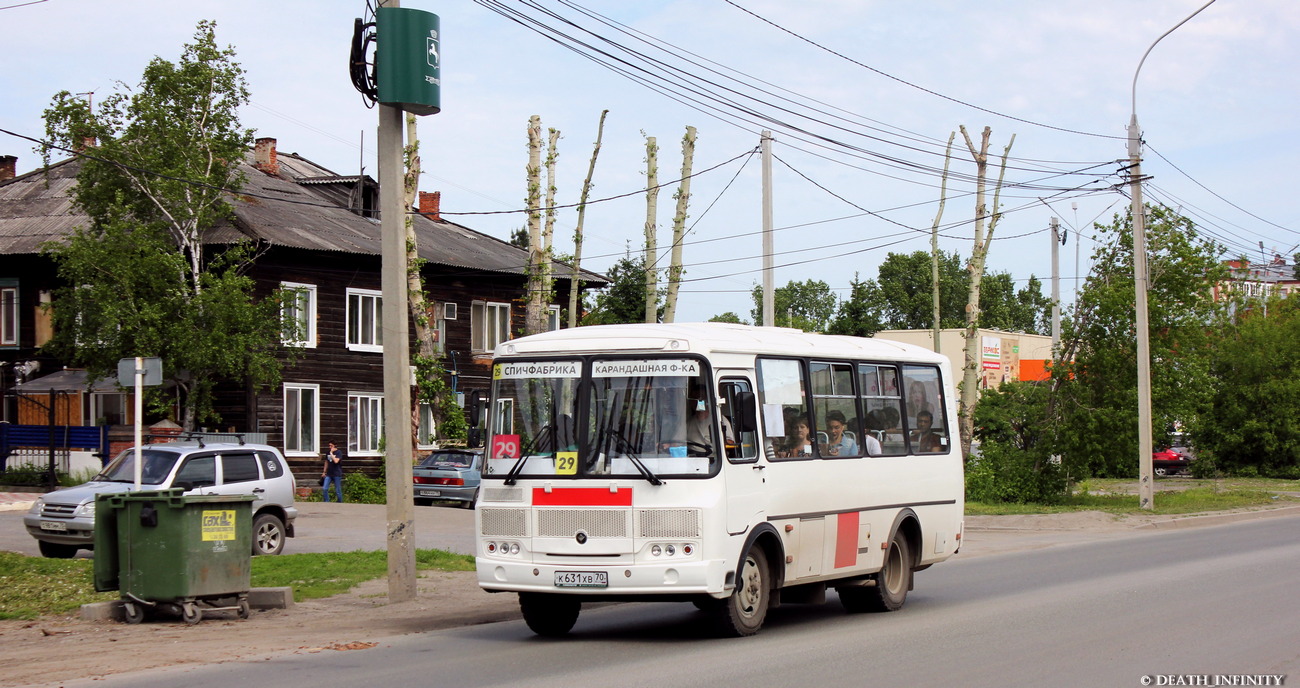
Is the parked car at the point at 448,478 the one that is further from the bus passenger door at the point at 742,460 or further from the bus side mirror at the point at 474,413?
the bus passenger door at the point at 742,460

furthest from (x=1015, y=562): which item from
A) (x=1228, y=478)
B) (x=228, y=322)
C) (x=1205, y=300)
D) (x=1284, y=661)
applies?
(x=1228, y=478)

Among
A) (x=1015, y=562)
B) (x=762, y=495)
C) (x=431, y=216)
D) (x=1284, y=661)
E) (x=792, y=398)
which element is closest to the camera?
(x=1284, y=661)

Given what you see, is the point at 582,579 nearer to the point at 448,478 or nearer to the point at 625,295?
the point at 448,478

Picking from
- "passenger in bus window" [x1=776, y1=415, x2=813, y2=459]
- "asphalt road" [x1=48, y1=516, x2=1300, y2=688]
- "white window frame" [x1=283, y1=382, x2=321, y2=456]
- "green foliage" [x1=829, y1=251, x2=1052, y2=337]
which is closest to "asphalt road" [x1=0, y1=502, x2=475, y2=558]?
"white window frame" [x1=283, y1=382, x2=321, y2=456]

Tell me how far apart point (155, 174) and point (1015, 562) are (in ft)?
71.6

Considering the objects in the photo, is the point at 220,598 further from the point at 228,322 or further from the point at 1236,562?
the point at 228,322

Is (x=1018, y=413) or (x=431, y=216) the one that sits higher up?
(x=431, y=216)

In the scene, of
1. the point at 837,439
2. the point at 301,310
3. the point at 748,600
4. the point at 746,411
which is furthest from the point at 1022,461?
the point at 746,411

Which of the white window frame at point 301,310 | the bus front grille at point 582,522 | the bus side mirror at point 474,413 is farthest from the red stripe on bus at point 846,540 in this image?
the white window frame at point 301,310

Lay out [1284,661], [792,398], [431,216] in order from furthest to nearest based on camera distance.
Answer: [431,216] < [792,398] < [1284,661]

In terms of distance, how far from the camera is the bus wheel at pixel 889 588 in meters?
13.7

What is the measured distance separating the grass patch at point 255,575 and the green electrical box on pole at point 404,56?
5.46 m

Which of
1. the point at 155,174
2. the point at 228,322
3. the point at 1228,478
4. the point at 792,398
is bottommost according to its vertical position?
the point at 1228,478

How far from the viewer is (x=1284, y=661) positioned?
9.87 m
